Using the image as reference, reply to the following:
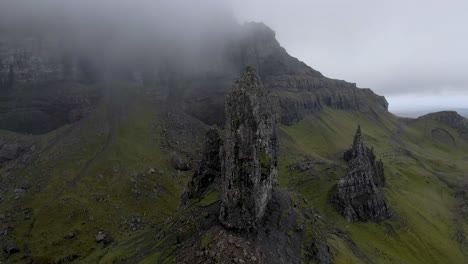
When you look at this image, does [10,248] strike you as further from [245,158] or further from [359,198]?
[359,198]

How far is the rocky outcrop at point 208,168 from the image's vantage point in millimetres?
105688

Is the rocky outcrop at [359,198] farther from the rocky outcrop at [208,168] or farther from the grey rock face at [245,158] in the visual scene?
the grey rock face at [245,158]

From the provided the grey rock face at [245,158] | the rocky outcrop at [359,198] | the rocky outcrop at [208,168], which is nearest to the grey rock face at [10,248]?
the rocky outcrop at [208,168]

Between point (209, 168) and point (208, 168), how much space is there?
1.18ft

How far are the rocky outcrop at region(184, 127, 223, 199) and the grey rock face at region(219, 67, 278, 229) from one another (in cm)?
2150

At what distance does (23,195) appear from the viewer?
16362 cm

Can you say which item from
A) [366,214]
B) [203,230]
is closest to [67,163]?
[203,230]

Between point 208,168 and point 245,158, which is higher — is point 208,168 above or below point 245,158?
below

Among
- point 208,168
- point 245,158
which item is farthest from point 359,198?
point 245,158

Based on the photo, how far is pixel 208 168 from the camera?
351 ft

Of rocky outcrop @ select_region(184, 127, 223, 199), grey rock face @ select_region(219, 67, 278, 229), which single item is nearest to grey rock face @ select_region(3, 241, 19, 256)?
rocky outcrop @ select_region(184, 127, 223, 199)

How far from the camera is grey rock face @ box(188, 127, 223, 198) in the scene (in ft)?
347

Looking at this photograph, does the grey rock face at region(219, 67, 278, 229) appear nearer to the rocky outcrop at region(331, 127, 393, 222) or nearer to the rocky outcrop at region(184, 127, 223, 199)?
the rocky outcrop at region(184, 127, 223, 199)

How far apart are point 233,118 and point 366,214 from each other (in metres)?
81.5
